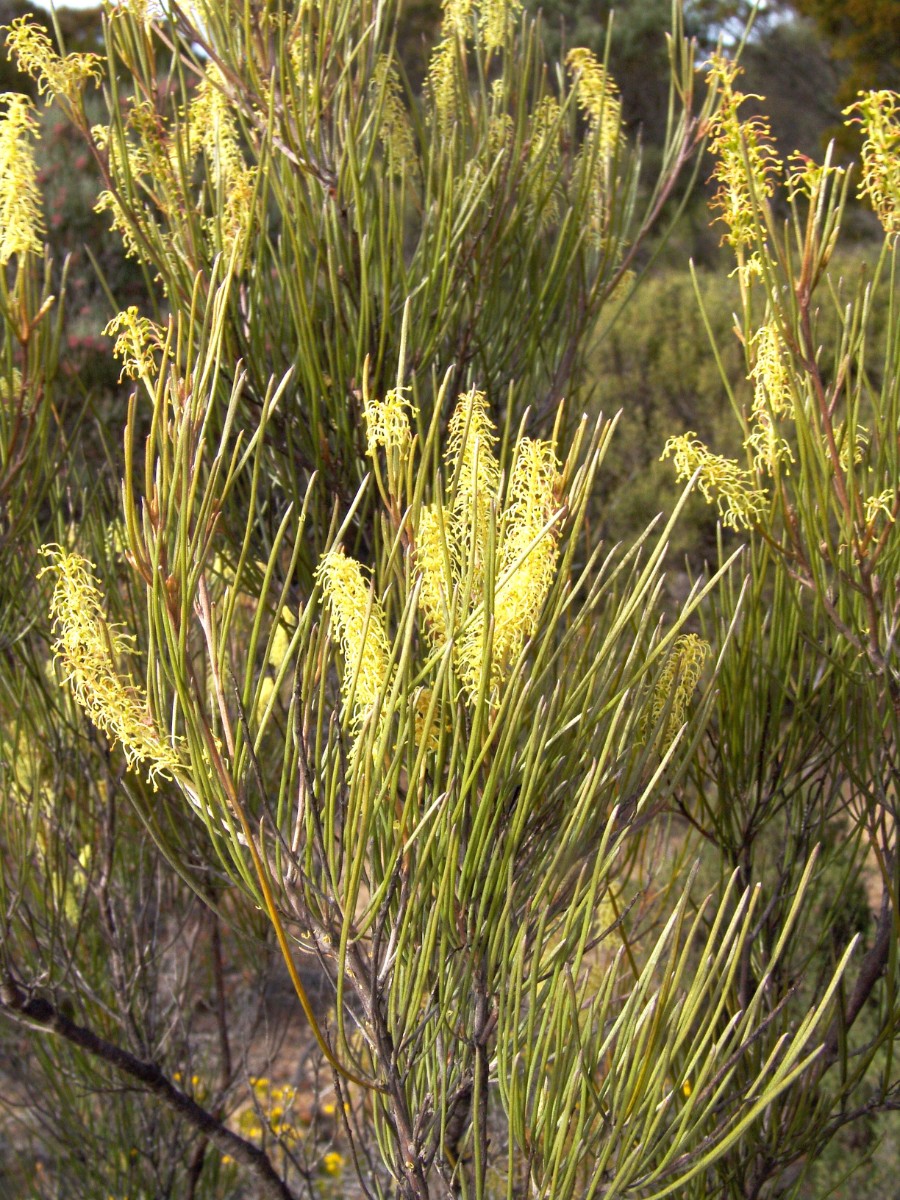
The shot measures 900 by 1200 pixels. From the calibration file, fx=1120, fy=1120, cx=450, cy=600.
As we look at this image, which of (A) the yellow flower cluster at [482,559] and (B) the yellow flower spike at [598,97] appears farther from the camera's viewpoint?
(B) the yellow flower spike at [598,97]

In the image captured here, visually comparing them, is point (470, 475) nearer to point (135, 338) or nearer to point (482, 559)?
point (482, 559)

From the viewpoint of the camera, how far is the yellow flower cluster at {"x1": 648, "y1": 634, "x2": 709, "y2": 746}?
100 centimetres

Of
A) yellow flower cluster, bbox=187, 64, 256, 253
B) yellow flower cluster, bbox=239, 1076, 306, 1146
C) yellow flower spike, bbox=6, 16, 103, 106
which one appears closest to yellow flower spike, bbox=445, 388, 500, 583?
yellow flower cluster, bbox=187, 64, 256, 253

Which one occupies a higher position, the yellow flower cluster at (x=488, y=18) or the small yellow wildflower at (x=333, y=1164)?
the yellow flower cluster at (x=488, y=18)

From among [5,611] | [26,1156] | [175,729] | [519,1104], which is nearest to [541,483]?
[175,729]

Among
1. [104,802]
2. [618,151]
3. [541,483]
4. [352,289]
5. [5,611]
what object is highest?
[618,151]

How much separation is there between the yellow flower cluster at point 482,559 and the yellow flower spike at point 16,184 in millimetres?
526

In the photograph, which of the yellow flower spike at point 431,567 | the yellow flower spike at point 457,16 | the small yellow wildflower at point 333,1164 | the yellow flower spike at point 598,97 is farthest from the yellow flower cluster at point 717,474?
the small yellow wildflower at point 333,1164

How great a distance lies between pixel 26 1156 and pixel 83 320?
4401 millimetres

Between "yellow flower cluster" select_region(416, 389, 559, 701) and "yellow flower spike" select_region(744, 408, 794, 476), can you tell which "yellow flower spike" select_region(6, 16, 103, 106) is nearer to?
"yellow flower cluster" select_region(416, 389, 559, 701)

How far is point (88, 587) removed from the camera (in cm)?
91

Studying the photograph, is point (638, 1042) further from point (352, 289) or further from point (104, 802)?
point (104, 802)

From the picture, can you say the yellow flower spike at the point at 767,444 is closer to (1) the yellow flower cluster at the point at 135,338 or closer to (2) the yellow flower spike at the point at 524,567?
(2) the yellow flower spike at the point at 524,567

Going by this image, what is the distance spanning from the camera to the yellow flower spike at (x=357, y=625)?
859mm
